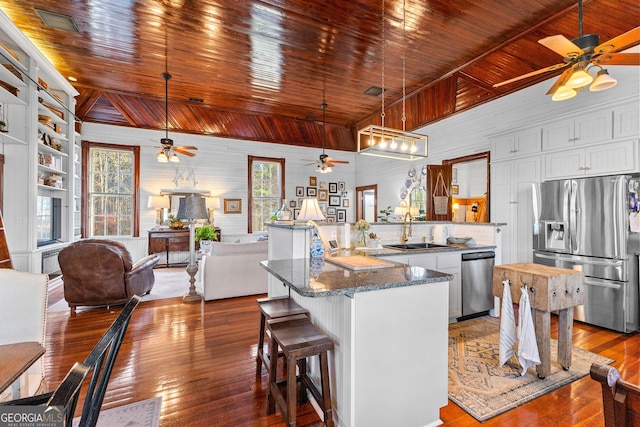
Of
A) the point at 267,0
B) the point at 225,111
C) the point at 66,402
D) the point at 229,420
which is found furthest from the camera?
the point at 225,111

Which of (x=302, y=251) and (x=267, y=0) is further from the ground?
(x=267, y=0)

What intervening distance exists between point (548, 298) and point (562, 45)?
1836 millimetres

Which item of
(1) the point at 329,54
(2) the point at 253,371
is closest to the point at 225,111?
(1) the point at 329,54

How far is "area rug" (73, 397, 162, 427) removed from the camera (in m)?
1.79

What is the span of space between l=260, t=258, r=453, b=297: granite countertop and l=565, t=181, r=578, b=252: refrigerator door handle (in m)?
2.75

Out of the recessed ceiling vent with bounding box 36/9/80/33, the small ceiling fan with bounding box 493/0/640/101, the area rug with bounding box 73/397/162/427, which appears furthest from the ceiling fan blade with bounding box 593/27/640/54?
Answer: the recessed ceiling vent with bounding box 36/9/80/33

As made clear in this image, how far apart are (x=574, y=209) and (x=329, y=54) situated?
3.93 m

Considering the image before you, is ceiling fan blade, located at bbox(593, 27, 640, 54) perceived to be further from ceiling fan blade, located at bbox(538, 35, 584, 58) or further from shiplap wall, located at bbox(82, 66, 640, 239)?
shiplap wall, located at bbox(82, 66, 640, 239)

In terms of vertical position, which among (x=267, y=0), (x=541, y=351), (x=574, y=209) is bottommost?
(x=541, y=351)

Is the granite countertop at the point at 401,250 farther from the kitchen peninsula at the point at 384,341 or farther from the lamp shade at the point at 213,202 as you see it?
the lamp shade at the point at 213,202

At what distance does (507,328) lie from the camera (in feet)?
7.91

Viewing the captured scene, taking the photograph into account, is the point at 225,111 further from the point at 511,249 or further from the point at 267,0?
the point at 511,249

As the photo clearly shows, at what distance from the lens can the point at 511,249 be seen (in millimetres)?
4434

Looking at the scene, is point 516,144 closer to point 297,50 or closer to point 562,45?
point 562,45
